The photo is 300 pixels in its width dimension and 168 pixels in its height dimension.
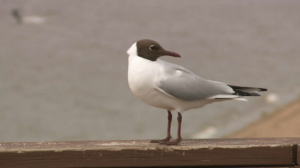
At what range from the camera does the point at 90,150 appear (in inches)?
85.0

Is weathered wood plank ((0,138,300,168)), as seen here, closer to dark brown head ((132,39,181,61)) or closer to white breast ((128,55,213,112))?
white breast ((128,55,213,112))

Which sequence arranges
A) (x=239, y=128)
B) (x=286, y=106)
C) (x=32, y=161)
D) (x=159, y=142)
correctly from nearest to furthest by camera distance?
(x=32, y=161)
(x=159, y=142)
(x=239, y=128)
(x=286, y=106)

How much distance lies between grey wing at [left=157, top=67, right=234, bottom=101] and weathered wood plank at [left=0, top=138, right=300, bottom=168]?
0.90 feet

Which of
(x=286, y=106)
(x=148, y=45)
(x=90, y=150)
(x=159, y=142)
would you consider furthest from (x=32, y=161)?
(x=286, y=106)

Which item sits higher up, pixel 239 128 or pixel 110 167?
pixel 110 167

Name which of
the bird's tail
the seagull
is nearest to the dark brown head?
the seagull

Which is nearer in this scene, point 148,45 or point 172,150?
point 172,150

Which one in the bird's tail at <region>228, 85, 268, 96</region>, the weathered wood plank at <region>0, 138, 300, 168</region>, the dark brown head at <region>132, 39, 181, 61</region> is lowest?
the weathered wood plank at <region>0, 138, 300, 168</region>

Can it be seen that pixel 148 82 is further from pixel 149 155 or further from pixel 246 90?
pixel 246 90

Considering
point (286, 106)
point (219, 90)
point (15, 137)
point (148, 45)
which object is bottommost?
point (15, 137)

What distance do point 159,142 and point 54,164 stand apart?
0.53 m

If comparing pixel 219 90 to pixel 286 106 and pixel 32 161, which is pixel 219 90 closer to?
pixel 32 161

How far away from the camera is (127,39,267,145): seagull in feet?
7.53

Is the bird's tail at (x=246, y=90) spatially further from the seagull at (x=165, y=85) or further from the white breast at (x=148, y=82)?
the white breast at (x=148, y=82)
